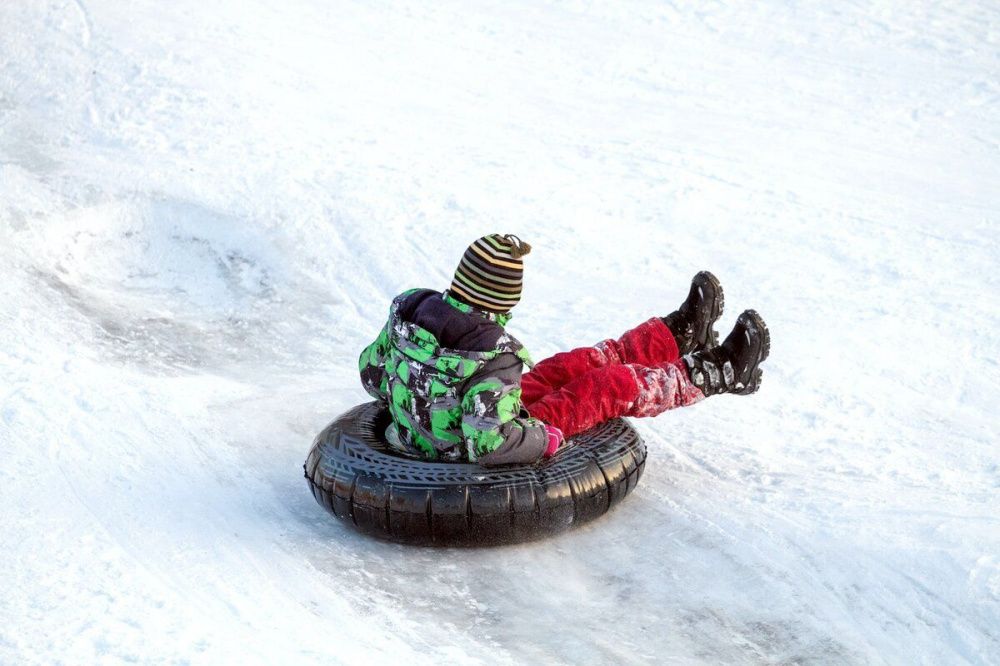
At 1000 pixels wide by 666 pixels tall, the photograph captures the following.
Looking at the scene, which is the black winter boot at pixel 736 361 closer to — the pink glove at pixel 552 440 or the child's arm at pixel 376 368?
the pink glove at pixel 552 440

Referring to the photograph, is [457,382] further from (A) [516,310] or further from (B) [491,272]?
(A) [516,310]

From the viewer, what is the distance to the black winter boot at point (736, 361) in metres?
5.04

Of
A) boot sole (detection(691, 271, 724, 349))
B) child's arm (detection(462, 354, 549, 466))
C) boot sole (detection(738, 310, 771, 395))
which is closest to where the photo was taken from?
child's arm (detection(462, 354, 549, 466))

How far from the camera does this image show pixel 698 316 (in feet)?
17.7

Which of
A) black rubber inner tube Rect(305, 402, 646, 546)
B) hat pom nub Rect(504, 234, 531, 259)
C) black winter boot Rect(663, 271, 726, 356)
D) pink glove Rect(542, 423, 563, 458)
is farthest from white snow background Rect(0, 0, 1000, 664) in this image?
hat pom nub Rect(504, 234, 531, 259)

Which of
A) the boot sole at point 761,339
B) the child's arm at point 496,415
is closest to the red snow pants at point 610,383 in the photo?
the boot sole at point 761,339

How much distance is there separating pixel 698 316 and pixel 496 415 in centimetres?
142

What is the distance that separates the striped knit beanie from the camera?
4387 millimetres

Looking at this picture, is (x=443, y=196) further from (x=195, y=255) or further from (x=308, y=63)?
(x=308, y=63)

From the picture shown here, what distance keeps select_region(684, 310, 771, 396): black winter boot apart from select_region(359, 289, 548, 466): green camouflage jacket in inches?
33.8

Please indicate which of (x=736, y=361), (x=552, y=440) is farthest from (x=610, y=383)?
(x=736, y=361)

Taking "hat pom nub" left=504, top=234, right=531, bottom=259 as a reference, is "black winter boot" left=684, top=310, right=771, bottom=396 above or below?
below

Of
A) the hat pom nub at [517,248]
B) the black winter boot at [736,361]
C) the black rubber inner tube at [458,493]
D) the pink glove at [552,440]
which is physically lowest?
the black rubber inner tube at [458,493]

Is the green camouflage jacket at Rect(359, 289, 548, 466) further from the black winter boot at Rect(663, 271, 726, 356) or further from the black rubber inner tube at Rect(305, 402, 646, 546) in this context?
the black winter boot at Rect(663, 271, 726, 356)
